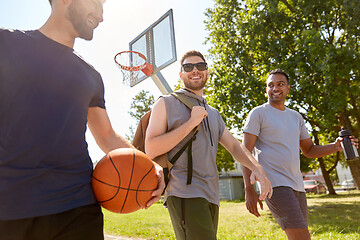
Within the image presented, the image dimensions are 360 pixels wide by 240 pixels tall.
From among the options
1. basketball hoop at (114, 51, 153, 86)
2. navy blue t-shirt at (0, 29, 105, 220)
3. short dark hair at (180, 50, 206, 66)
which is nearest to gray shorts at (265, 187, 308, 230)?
short dark hair at (180, 50, 206, 66)

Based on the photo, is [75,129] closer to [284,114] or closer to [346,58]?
[284,114]

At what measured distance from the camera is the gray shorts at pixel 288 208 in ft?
11.6

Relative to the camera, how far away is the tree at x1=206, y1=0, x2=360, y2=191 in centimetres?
1224

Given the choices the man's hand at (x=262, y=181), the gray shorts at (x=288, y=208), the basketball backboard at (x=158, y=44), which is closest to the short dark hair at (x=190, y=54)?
the man's hand at (x=262, y=181)

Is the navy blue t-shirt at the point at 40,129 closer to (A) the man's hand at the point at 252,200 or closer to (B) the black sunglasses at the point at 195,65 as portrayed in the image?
(B) the black sunglasses at the point at 195,65

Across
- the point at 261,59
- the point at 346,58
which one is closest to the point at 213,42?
the point at 261,59

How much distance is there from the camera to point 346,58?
11883 mm

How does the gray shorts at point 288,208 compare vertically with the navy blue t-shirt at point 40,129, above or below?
below

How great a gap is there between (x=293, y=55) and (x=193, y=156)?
1248 cm

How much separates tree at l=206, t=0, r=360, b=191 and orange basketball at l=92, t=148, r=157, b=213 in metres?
11.3

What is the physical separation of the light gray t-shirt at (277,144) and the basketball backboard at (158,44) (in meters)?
5.85

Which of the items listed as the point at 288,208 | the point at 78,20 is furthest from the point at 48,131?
the point at 288,208

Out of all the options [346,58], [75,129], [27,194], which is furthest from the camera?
[346,58]

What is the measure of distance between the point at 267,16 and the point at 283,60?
2.24 metres
